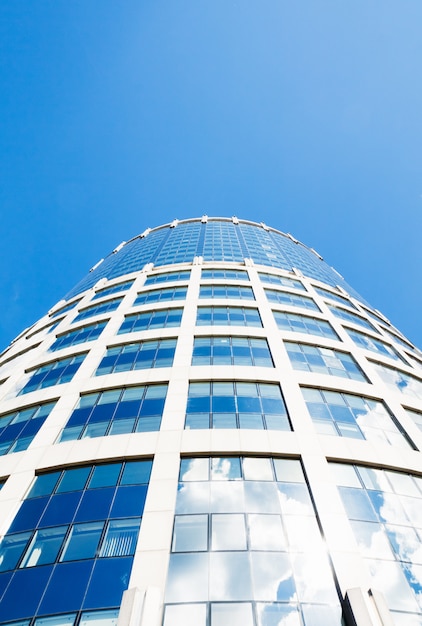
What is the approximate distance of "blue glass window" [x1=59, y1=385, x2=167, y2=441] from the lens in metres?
17.5

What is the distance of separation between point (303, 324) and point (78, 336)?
17.6 meters

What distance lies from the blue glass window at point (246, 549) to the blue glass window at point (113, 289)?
24.7m

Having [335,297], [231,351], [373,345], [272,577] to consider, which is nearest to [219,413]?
[231,351]

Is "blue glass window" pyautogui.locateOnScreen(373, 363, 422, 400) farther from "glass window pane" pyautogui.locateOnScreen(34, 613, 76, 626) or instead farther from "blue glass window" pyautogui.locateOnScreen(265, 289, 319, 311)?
"glass window pane" pyautogui.locateOnScreen(34, 613, 76, 626)

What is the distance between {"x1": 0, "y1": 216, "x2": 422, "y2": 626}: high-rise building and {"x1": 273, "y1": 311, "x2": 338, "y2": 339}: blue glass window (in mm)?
206

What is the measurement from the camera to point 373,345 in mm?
29656

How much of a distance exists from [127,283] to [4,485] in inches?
973

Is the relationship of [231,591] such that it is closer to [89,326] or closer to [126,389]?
[126,389]

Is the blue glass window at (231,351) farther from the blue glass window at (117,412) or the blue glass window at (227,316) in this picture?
the blue glass window at (117,412)

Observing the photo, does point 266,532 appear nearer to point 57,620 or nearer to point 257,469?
point 257,469

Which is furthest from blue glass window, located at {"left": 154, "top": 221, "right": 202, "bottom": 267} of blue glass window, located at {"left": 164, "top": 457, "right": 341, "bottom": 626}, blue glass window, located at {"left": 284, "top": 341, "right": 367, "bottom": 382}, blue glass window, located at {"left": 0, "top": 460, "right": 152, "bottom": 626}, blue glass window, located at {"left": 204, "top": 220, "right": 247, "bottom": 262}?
blue glass window, located at {"left": 164, "top": 457, "right": 341, "bottom": 626}

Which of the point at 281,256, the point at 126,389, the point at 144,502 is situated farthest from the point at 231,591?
the point at 281,256

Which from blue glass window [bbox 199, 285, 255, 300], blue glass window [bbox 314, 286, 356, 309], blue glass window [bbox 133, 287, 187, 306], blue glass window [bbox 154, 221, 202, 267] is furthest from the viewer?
blue glass window [bbox 154, 221, 202, 267]

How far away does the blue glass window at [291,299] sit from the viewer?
31564mm
